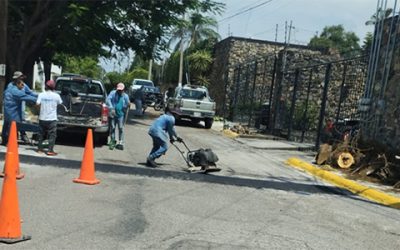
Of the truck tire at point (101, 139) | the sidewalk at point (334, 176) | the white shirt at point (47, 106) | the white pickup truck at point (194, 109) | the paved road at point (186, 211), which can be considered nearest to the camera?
the paved road at point (186, 211)

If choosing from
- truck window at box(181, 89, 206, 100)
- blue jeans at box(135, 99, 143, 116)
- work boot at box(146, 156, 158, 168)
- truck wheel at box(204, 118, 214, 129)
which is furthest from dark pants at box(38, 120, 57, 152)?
blue jeans at box(135, 99, 143, 116)

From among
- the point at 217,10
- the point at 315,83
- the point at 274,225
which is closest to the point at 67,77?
the point at 274,225

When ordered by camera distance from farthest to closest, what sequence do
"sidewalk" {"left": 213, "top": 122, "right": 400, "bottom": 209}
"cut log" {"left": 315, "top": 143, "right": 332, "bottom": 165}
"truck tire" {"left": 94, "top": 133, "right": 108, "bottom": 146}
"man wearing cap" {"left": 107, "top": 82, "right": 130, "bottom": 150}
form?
"truck tire" {"left": 94, "top": 133, "right": 108, "bottom": 146}
"cut log" {"left": 315, "top": 143, "right": 332, "bottom": 165}
"man wearing cap" {"left": 107, "top": 82, "right": 130, "bottom": 150}
"sidewalk" {"left": 213, "top": 122, "right": 400, "bottom": 209}

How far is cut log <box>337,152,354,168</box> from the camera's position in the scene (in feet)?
46.0

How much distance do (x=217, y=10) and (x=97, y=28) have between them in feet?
18.8

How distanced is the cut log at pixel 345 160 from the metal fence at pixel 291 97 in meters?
6.79

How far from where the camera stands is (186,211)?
780 centimetres

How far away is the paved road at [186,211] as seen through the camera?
6297 mm

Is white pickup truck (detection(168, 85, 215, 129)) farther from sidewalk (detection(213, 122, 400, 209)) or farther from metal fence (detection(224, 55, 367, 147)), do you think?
sidewalk (detection(213, 122, 400, 209))

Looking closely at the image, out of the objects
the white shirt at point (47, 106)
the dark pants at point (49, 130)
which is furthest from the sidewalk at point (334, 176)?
the white shirt at point (47, 106)

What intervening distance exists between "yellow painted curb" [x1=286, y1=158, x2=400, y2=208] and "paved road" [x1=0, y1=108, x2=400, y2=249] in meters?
0.46

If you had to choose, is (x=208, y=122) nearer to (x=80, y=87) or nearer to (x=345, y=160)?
(x=80, y=87)

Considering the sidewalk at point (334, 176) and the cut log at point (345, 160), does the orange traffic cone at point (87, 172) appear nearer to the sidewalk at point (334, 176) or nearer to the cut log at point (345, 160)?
the sidewalk at point (334, 176)

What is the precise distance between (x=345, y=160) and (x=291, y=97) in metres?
12.5
